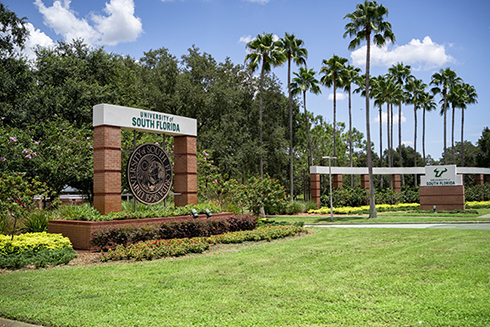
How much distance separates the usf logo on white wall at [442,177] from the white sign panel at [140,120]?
23.3 m

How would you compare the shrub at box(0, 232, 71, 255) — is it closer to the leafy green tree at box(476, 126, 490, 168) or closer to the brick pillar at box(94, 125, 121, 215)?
the brick pillar at box(94, 125, 121, 215)

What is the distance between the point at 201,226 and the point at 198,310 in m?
9.58

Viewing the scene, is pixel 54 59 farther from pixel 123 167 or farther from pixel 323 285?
pixel 323 285

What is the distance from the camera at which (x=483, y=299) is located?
22.7ft

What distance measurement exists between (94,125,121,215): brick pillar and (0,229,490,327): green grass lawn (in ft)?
15.1

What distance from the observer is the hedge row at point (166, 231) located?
13.8 meters

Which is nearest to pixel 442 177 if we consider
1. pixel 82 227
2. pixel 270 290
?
pixel 82 227

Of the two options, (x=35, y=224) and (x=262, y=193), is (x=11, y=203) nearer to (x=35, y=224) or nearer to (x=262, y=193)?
(x=35, y=224)

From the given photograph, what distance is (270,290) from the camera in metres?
7.88

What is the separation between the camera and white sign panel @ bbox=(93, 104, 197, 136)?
1593 centimetres

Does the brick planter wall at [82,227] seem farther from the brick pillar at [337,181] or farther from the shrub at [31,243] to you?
the brick pillar at [337,181]

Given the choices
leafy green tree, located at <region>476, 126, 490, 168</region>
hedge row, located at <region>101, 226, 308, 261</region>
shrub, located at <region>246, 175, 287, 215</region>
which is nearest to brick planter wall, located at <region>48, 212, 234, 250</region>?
hedge row, located at <region>101, 226, 308, 261</region>

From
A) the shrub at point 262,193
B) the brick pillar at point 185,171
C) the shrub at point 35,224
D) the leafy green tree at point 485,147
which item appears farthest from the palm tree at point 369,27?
the leafy green tree at point 485,147

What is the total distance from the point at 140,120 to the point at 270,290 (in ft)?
36.7
